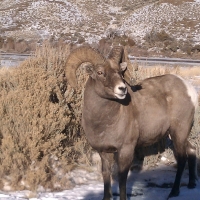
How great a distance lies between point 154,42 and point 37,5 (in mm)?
27949

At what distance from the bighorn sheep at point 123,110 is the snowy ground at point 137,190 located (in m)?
0.25

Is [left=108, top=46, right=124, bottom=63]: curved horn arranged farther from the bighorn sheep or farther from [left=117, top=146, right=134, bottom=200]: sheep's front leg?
[left=117, top=146, right=134, bottom=200]: sheep's front leg

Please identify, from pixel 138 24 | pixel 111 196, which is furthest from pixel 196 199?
pixel 138 24

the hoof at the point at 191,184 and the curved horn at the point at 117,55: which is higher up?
the curved horn at the point at 117,55

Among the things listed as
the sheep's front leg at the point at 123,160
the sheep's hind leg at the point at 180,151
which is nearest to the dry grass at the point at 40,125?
the sheep's front leg at the point at 123,160

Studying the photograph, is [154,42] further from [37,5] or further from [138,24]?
[37,5]

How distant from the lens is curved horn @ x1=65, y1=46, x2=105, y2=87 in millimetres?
5867

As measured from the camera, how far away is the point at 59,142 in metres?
7.24

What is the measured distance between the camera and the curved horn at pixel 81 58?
5.87m

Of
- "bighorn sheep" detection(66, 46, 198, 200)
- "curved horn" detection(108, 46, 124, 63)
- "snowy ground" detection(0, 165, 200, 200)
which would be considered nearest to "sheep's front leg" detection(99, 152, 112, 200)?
"bighorn sheep" detection(66, 46, 198, 200)

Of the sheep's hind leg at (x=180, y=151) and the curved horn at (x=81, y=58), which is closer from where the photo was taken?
the curved horn at (x=81, y=58)

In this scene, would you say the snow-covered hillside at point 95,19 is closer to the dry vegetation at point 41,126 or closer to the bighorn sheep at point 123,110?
the dry vegetation at point 41,126

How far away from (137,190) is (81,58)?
233cm

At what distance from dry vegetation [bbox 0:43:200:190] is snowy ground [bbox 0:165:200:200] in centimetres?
24
